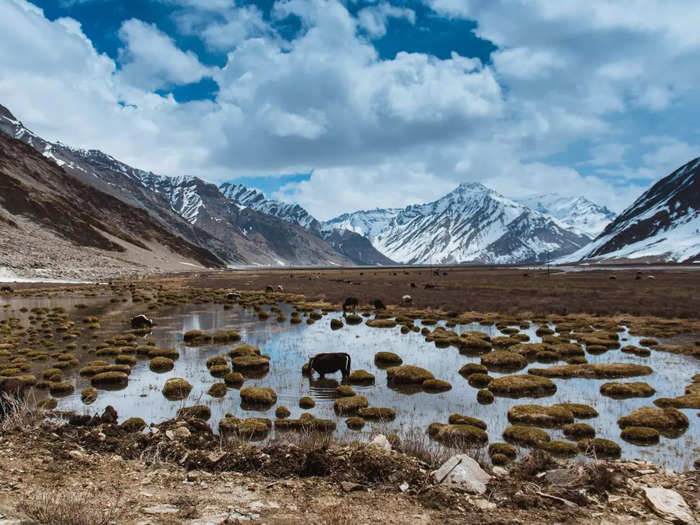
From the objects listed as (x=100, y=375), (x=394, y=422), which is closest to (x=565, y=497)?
(x=394, y=422)

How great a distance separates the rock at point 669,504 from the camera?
8953mm

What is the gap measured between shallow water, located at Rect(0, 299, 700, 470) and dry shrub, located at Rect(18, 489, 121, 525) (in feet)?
Answer: 28.5

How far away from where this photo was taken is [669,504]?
9305 millimetres

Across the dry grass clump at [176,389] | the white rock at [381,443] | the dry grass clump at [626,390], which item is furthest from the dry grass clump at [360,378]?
the dry grass clump at [626,390]

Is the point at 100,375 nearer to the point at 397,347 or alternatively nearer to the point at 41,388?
the point at 41,388

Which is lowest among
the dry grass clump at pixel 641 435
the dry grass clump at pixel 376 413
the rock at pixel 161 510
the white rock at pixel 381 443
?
the dry grass clump at pixel 376 413

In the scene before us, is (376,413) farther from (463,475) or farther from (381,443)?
(463,475)

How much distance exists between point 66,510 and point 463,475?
339 inches

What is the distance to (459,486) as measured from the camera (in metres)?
10.3

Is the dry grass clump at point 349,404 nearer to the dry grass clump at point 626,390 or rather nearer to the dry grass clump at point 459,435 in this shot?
the dry grass clump at point 459,435

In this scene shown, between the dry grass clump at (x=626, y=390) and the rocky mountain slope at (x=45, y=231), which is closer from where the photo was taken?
the dry grass clump at (x=626, y=390)

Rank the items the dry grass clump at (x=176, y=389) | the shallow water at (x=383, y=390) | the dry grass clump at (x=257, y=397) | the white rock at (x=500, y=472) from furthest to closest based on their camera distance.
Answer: the dry grass clump at (x=176, y=389), the dry grass clump at (x=257, y=397), the shallow water at (x=383, y=390), the white rock at (x=500, y=472)

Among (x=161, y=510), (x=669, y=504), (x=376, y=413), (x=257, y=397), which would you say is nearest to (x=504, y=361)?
(x=376, y=413)

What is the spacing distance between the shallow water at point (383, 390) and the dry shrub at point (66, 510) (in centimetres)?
868
